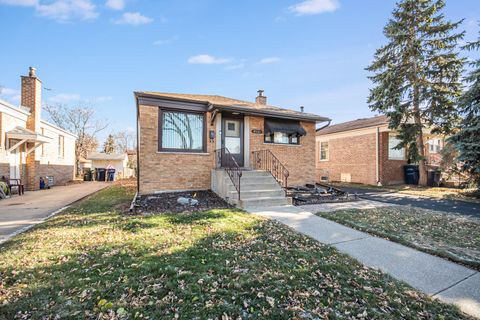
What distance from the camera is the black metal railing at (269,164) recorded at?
33.3ft

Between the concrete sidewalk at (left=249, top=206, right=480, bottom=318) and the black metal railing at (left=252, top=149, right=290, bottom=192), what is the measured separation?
16.1 feet

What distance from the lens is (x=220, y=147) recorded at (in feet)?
31.9

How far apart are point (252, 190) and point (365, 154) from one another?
11.6 meters

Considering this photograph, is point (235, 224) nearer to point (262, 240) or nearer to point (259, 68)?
point (262, 240)

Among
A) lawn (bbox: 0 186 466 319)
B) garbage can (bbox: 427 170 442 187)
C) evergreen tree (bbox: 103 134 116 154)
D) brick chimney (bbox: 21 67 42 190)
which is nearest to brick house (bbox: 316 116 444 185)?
garbage can (bbox: 427 170 442 187)

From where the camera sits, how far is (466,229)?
17.0 feet

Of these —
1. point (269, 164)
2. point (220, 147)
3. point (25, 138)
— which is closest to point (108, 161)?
point (25, 138)

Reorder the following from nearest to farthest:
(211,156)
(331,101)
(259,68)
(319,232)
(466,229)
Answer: (319,232), (466,229), (211,156), (259,68), (331,101)

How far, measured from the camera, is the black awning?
1025cm

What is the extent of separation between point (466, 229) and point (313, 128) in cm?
714

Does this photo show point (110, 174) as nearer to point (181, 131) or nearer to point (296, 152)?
point (181, 131)

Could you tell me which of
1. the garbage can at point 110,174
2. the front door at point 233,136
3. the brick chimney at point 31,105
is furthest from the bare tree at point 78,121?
the front door at point 233,136

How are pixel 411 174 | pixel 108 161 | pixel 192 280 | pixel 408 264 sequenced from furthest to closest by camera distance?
pixel 108 161 → pixel 411 174 → pixel 408 264 → pixel 192 280

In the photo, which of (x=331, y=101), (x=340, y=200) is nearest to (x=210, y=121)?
(x=340, y=200)
